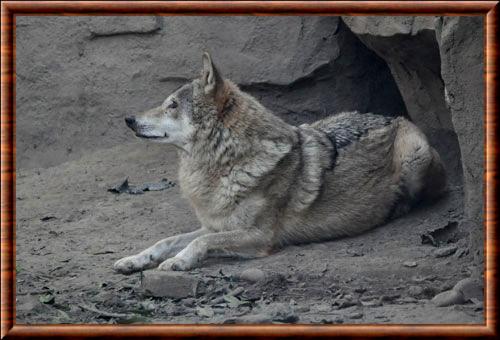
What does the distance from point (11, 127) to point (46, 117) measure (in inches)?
197

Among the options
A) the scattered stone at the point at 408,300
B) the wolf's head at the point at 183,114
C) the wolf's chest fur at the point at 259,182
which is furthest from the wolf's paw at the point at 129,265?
the scattered stone at the point at 408,300

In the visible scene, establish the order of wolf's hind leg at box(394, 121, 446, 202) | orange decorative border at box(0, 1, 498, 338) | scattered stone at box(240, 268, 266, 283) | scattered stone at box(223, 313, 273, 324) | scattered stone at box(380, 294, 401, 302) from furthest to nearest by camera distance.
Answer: wolf's hind leg at box(394, 121, 446, 202) < scattered stone at box(240, 268, 266, 283) < scattered stone at box(380, 294, 401, 302) < scattered stone at box(223, 313, 273, 324) < orange decorative border at box(0, 1, 498, 338)

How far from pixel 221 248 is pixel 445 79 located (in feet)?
7.51

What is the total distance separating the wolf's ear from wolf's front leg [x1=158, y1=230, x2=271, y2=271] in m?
1.25

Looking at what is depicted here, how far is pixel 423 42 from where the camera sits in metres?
7.73

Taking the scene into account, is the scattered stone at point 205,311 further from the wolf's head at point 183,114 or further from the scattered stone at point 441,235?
the scattered stone at point 441,235

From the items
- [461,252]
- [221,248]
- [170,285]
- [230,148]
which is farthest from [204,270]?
[461,252]

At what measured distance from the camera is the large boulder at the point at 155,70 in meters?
9.12

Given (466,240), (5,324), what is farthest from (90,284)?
(466,240)

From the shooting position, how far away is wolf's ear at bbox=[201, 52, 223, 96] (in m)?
6.96

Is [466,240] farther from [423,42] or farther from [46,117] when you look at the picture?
[46,117]

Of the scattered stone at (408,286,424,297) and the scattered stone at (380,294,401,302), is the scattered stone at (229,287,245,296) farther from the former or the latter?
the scattered stone at (408,286,424,297)

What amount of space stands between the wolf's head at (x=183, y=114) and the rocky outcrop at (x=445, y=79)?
6.43 ft

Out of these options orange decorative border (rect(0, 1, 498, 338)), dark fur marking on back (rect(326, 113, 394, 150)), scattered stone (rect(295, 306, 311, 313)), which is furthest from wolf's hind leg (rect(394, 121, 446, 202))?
orange decorative border (rect(0, 1, 498, 338))
